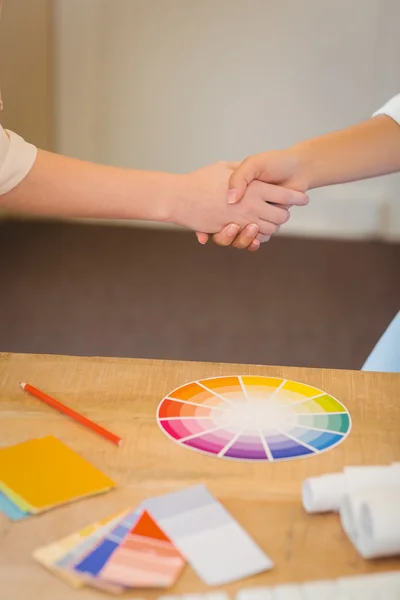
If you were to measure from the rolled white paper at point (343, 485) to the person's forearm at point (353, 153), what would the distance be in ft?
2.71

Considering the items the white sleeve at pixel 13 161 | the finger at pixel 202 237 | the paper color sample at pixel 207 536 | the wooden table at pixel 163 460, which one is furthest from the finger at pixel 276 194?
the paper color sample at pixel 207 536

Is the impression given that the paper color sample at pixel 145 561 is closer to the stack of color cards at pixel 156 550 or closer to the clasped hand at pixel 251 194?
the stack of color cards at pixel 156 550

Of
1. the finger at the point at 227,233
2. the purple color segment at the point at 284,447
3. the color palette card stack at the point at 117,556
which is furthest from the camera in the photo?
the finger at the point at 227,233

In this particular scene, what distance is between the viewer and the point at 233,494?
2.09 ft

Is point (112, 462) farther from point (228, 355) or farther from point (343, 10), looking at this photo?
point (343, 10)

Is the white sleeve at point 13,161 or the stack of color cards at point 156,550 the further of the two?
the white sleeve at point 13,161

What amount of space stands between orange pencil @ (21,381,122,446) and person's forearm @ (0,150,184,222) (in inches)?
17.2

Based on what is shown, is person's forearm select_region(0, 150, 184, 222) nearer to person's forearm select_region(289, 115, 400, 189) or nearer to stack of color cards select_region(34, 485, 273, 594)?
person's forearm select_region(289, 115, 400, 189)

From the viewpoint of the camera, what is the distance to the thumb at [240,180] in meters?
1.36

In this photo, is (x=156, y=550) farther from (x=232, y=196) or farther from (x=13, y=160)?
(x=232, y=196)

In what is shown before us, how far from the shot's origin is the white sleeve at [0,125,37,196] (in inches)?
43.8

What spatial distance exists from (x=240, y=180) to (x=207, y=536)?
33.9 inches

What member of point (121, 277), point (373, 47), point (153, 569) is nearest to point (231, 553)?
point (153, 569)

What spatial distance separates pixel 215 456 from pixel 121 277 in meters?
2.58
